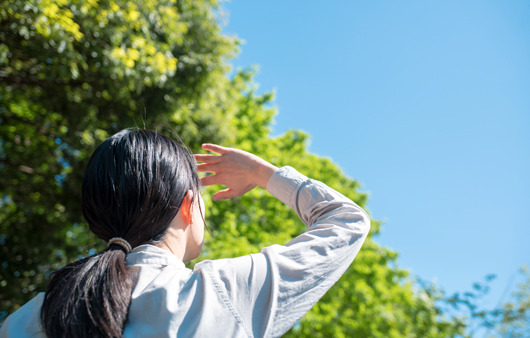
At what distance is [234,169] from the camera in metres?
Answer: 1.50

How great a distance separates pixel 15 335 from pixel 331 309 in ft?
39.0

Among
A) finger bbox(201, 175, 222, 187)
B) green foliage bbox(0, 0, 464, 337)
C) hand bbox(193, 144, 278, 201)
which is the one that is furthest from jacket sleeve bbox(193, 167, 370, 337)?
green foliage bbox(0, 0, 464, 337)

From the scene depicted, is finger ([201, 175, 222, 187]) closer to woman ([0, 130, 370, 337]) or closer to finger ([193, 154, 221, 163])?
finger ([193, 154, 221, 163])

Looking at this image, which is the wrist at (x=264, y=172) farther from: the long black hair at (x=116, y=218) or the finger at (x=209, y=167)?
the long black hair at (x=116, y=218)

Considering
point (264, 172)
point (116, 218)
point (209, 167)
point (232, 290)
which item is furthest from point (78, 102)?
point (232, 290)

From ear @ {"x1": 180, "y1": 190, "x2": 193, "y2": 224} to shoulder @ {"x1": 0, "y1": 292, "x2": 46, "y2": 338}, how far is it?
1.32ft

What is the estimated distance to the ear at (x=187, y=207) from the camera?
3.76 ft

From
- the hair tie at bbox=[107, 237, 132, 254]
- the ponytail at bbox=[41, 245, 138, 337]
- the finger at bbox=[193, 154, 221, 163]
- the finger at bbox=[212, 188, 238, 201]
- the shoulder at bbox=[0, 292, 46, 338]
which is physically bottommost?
the shoulder at bbox=[0, 292, 46, 338]

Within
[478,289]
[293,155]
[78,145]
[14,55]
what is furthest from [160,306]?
[293,155]

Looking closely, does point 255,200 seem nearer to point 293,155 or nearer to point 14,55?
point 293,155

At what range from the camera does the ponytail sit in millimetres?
924

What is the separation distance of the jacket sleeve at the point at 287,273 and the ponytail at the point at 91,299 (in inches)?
7.6

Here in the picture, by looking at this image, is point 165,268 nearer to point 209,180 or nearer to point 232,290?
point 232,290

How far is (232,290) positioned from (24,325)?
500mm
